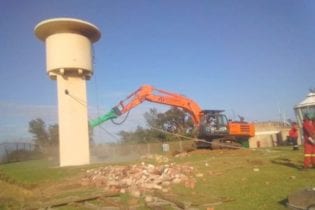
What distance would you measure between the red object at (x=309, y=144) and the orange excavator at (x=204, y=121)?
12.5 m

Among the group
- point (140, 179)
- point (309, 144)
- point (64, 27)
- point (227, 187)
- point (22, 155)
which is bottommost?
point (227, 187)

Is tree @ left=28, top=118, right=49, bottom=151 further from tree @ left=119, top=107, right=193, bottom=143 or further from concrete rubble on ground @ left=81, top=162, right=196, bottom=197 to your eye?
concrete rubble on ground @ left=81, top=162, right=196, bottom=197

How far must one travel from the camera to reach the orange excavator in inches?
1121

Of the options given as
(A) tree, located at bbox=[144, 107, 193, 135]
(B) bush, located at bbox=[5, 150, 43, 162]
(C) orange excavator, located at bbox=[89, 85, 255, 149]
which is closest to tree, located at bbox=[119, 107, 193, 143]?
(A) tree, located at bbox=[144, 107, 193, 135]

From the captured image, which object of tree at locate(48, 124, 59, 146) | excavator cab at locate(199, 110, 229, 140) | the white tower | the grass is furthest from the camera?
tree at locate(48, 124, 59, 146)

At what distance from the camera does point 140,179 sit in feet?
44.6

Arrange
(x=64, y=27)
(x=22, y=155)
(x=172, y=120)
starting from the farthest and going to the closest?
(x=172, y=120) → (x=22, y=155) → (x=64, y=27)

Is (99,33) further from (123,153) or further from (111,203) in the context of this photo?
(123,153)

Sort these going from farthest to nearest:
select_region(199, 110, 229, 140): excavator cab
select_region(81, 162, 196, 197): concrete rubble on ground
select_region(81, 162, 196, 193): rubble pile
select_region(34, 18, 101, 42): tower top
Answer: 1. select_region(199, 110, 229, 140): excavator cab
2. select_region(34, 18, 101, 42): tower top
3. select_region(81, 162, 196, 193): rubble pile
4. select_region(81, 162, 196, 197): concrete rubble on ground

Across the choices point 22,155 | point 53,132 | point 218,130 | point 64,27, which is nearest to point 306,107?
point 218,130

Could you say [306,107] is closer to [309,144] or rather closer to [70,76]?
[309,144]

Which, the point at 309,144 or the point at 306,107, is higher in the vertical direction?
the point at 306,107

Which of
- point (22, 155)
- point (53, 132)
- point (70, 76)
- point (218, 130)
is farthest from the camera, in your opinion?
point (53, 132)

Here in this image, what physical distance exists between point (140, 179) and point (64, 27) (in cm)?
1494
